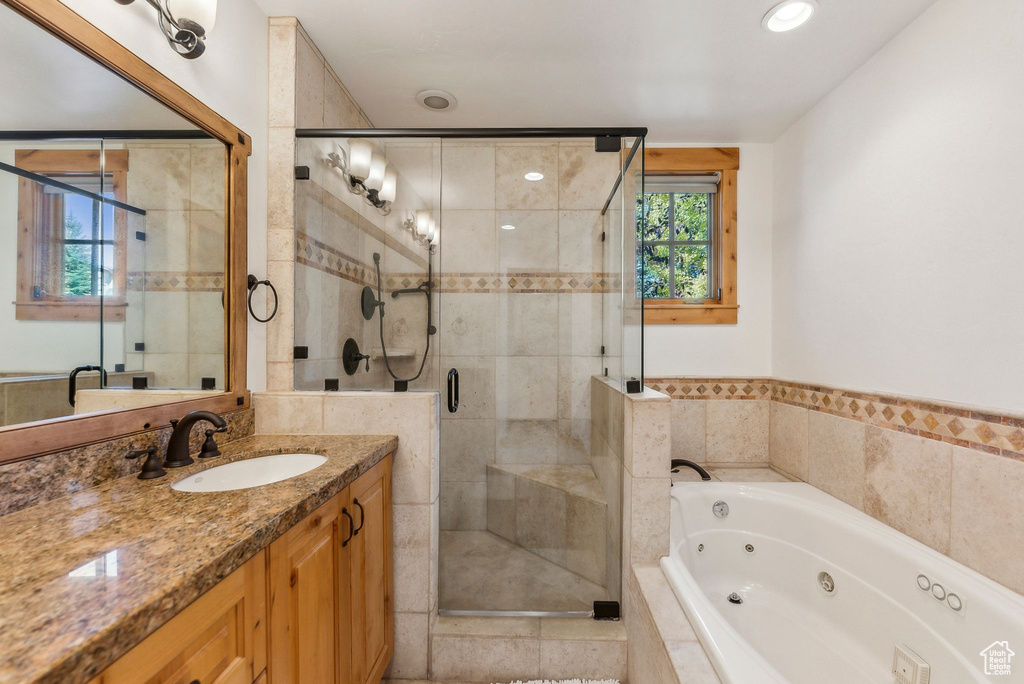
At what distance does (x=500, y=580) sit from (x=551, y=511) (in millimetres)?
359

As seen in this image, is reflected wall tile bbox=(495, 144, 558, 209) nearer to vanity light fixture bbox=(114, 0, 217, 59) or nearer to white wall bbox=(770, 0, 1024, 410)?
vanity light fixture bbox=(114, 0, 217, 59)

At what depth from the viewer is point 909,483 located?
1.55 m

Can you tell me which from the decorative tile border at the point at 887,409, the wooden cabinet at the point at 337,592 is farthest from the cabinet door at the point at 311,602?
the decorative tile border at the point at 887,409

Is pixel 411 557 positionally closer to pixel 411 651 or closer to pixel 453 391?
pixel 411 651

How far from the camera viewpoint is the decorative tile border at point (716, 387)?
252cm

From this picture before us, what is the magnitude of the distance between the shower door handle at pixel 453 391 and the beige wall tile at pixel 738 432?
1.68 metres

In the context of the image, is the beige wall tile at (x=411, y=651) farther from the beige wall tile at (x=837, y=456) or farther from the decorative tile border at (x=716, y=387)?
the beige wall tile at (x=837, y=456)

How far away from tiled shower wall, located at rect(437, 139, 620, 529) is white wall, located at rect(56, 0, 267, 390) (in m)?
0.70

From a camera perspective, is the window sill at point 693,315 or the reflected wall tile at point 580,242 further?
the window sill at point 693,315

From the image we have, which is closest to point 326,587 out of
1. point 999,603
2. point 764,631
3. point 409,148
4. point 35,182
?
point 35,182

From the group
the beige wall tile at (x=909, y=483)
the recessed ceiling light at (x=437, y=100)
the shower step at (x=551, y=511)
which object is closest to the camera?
the beige wall tile at (x=909, y=483)

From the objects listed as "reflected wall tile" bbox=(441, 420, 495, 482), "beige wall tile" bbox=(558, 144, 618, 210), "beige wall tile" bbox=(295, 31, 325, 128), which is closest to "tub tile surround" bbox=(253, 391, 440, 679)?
"reflected wall tile" bbox=(441, 420, 495, 482)

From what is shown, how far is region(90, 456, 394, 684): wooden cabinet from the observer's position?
0.62 metres

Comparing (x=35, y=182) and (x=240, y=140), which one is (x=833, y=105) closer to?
(x=240, y=140)
